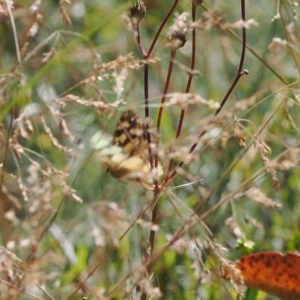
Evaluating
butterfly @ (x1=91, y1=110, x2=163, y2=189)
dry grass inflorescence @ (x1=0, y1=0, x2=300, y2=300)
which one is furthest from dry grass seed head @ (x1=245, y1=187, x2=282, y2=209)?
butterfly @ (x1=91, y1=110, x2=163, y2=189)

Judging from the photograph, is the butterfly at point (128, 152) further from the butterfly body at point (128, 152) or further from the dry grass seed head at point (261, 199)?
the dry grass seed head at point (261, 199)

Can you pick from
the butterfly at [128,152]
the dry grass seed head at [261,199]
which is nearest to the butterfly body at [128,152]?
the butterfly at [128,152]

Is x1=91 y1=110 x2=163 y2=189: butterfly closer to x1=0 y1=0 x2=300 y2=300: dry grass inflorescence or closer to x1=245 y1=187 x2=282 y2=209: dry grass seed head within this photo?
x1=0 y1=0 x2=300 y2=300: dry grass inflorescence

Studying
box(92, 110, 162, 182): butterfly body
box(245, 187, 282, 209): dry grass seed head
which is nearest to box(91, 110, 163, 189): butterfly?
box(92, 110, 162, 182): butterfly body

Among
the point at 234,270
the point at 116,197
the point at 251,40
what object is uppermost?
the point at 234,270

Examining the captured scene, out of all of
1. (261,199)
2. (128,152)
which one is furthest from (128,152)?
(261,199)

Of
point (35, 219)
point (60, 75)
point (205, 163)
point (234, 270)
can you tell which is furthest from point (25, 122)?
point (60, 75)

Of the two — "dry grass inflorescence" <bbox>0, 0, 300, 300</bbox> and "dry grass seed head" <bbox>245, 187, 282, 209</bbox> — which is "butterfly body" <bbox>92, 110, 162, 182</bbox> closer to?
"dry grass inflorescence" <bbox>0, 0, 300, 300</bbox>

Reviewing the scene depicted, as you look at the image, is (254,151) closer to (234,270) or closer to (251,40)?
(251,40)
